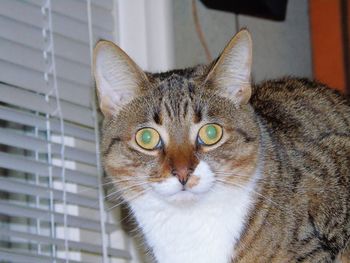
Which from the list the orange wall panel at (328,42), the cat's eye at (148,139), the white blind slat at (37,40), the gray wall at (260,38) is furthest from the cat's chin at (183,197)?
the orange wall panel at (328,42)

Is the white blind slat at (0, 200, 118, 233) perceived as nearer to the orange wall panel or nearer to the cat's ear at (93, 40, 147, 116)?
the cat's ear at (93, 40, 147, 116)

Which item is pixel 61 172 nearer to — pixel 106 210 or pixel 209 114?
pixel 106 210

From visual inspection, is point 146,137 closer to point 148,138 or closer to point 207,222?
point 148,138

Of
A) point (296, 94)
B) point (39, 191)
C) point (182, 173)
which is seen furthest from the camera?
point (296, 94)

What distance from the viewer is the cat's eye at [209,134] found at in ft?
5.42

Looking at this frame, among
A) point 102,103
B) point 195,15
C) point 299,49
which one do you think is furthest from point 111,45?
point 299,49

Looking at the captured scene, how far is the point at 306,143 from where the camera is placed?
1775 mm

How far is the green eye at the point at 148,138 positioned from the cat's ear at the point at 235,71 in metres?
0.19

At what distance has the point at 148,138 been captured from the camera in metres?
1.67

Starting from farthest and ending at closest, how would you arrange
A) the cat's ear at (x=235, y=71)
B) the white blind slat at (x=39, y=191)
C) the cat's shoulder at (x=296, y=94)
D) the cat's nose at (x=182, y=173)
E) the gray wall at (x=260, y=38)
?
the gray wall at (x=260, y=38)
the cat's shoulder at (x=296, y=94)
the white blind slat at (x=39, y=191)
the cat's ear at (x=235, y=71)
the cat's nose at (x=182, y=173)

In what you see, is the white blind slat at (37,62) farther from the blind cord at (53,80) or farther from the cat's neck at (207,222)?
the cat's neck at (207,222)

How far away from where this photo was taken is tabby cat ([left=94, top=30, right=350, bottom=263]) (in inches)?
63.8

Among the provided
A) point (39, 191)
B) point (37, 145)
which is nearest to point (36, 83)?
point (37, 145)

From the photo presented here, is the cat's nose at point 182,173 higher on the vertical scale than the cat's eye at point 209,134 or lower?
lower
